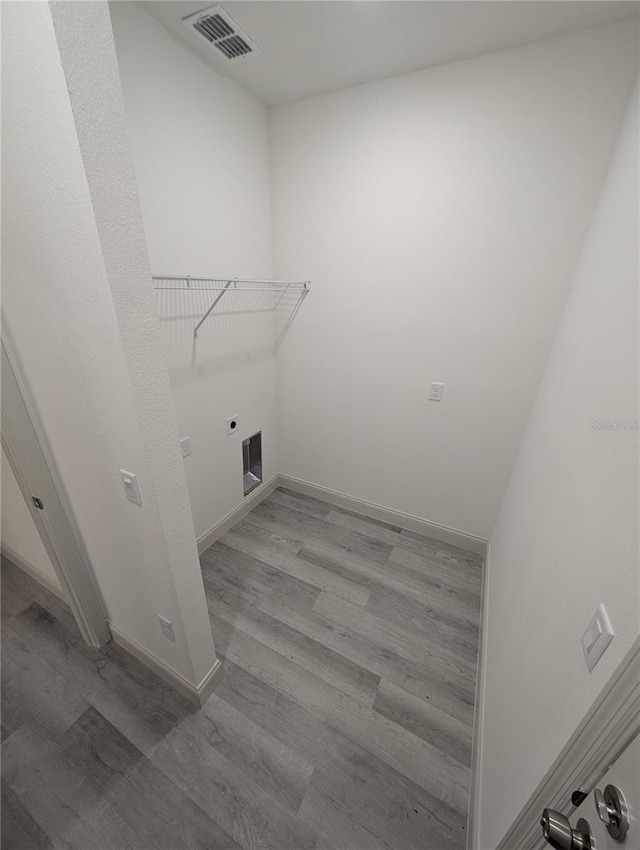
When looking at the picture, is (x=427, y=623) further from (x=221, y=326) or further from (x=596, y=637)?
(x=221, y=326)

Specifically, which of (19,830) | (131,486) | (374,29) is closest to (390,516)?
(131,486)

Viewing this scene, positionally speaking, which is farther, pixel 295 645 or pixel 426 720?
pixel 295 645

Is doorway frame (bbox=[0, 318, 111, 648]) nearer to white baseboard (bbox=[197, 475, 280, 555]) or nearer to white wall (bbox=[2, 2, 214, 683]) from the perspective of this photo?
white wall (bbox=[2, 2, 214, 683])

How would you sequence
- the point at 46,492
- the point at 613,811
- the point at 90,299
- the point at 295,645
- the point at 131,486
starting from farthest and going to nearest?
the point at 295,645
the point at 46,492
the point at 131,486
the point at 90,299
the point at 613,811

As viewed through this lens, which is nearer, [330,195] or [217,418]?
[330,195]

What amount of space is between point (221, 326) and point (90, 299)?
120 centimetres

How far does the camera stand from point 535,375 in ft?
5.69

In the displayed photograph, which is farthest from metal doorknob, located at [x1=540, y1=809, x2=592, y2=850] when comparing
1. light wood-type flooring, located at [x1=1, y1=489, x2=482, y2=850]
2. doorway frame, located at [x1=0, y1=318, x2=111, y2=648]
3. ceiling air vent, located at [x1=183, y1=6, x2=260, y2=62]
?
ceiling air vent, located at [x1=183, y1=6, x2=260, y2=62]

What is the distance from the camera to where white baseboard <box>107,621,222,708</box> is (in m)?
1.35

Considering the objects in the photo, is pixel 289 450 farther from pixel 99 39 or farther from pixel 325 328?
pixel 99 39

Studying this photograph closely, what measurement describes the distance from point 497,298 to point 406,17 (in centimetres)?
119

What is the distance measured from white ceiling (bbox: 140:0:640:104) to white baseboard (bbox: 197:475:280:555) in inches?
99.2

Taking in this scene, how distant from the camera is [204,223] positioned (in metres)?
1.69

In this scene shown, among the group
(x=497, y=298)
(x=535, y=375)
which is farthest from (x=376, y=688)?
(x=497, y=298)
